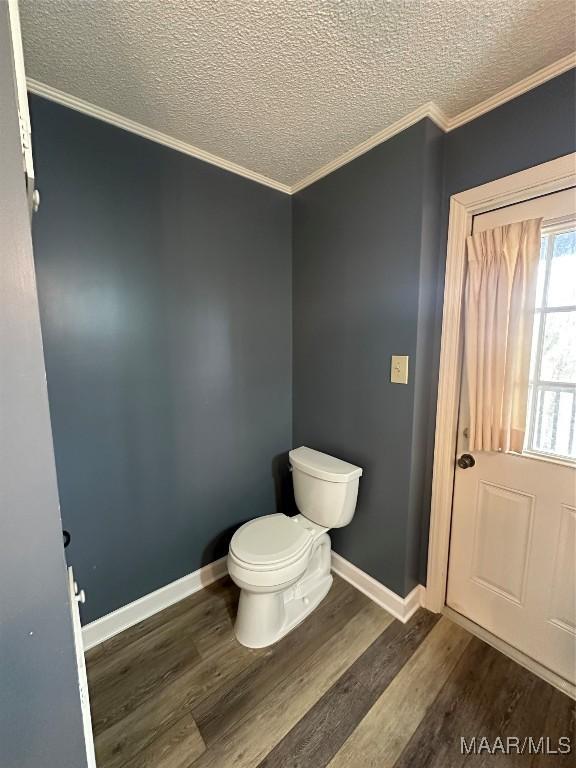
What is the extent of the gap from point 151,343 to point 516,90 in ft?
5.93

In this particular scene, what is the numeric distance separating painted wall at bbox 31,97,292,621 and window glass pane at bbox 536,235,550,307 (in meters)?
1.27

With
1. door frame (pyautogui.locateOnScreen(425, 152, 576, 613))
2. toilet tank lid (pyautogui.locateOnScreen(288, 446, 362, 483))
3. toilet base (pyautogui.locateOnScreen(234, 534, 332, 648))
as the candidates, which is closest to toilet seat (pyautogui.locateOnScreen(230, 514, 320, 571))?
toilet base (pyautogui.locateOnScreen(234, 534, 332, 648))

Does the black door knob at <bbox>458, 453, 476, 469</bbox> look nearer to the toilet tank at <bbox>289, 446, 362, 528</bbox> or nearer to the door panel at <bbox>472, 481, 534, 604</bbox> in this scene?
Answer: the door panel at <bbox>472, 481, 534, 604</bbox>

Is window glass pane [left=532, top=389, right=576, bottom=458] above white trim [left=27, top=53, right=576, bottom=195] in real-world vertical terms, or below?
below

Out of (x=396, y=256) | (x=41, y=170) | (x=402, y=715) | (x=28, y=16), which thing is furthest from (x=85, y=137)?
(x=402, y=715)

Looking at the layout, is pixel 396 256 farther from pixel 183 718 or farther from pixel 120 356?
pixel 183 718

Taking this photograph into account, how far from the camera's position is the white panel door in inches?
46.3

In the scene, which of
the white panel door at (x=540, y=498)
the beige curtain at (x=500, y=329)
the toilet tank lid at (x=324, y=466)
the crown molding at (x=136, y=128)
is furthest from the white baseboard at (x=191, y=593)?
the crown molding at (x=136, y=128)

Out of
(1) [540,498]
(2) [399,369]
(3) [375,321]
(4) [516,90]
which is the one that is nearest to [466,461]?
(1) [540,498]

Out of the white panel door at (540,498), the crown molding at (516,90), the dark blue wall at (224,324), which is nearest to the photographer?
the crown molding at (516,90)

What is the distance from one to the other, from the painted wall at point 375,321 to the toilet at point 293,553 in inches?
6.5

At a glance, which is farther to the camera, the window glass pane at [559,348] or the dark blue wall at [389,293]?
the dark blue wall at [389,293]

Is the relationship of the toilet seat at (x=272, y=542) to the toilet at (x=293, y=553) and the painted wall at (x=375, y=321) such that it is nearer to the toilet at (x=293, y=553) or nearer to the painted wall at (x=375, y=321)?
the toilet at (x=293, y=553)

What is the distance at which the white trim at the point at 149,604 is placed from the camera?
4.79 feet
